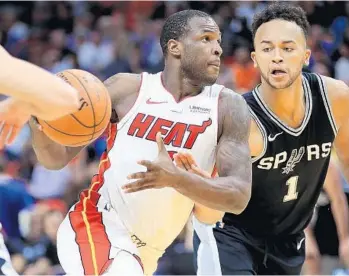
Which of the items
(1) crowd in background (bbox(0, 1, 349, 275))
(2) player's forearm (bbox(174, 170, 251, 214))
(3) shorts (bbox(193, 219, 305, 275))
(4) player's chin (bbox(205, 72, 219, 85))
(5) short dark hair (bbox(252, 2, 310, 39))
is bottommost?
(1) crowd in background (bbox(0, 1, 349, 275))

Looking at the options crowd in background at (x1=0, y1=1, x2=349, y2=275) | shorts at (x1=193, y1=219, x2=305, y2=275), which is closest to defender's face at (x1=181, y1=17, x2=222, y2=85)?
shorts at (x1=193, y1=219, x2=305, y2=275)

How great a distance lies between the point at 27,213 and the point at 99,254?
13.9 ft

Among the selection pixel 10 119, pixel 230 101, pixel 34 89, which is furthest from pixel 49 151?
pixel 34 89

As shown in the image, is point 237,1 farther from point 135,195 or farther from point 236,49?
point 135,195

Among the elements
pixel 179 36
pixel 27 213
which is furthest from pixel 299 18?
pixel 27 213

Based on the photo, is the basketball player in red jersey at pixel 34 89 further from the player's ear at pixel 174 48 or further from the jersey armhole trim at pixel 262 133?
the jersey armhole trim at pixel 262 133

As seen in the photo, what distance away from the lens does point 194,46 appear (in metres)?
4.96

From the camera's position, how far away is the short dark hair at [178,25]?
505 centimetres

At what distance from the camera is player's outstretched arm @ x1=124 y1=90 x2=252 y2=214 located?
4.10m

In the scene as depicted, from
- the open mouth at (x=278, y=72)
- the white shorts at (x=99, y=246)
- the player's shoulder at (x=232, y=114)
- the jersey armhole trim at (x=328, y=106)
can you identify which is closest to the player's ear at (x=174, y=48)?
the player's shoulder at (x=232, y=114)

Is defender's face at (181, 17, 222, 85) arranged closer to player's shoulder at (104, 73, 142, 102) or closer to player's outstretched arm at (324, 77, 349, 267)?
player's shoulder at (104, 73, 142, 102)

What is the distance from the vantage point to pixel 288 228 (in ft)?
18.9

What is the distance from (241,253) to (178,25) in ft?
5.45

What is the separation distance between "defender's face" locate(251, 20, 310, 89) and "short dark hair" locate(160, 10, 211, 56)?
1.97 feet
